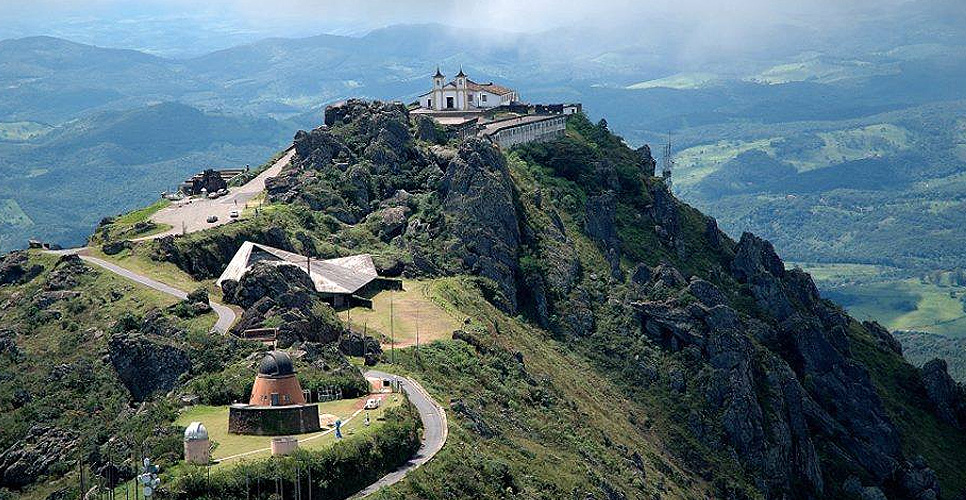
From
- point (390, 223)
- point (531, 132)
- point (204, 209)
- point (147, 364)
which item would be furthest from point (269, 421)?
point (531, 132)

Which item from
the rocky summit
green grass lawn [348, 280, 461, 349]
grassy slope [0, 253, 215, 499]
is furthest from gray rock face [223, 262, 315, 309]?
green grass lawn [348, 280, 461, 349]

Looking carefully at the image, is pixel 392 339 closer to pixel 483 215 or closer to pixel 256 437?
pixel 483 215

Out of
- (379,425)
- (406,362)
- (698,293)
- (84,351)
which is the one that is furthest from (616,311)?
(379,425)

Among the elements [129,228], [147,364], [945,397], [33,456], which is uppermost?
[147,364]

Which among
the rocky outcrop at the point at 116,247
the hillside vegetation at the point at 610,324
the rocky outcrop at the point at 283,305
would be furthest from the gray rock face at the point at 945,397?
the rocky outcrop at the point at 116,247

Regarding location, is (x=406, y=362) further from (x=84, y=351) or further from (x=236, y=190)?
(x=236, y=190)

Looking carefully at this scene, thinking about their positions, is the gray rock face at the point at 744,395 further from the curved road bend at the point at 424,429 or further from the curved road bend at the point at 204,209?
the curved road bend at the point at 424,429
